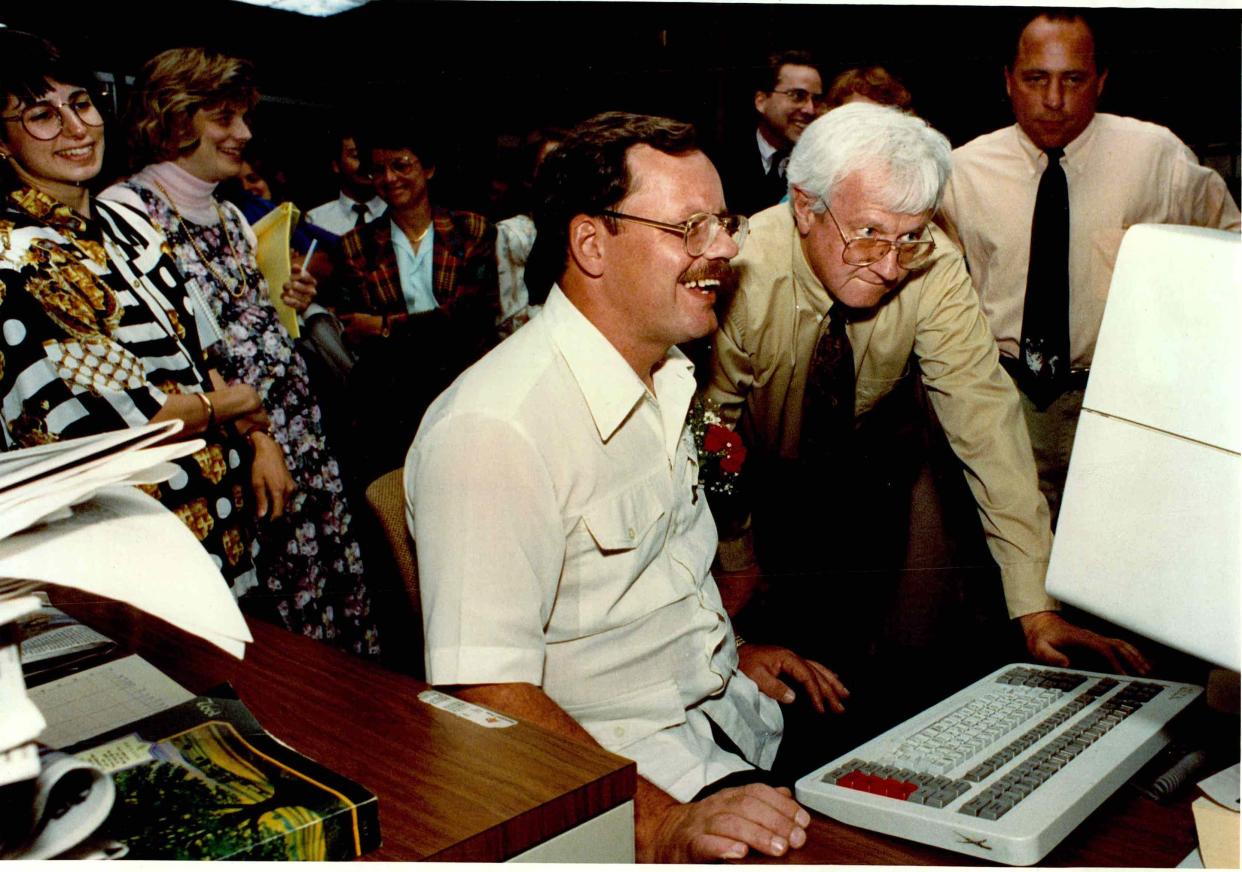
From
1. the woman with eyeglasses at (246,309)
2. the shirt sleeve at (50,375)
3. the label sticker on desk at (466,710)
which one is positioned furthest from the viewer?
the woman with eyeglasses at (246,309)

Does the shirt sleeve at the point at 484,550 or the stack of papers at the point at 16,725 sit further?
the shirt sleeve at the point at 484,550

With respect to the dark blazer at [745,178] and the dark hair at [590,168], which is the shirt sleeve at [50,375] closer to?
the dark hair at [590,168]

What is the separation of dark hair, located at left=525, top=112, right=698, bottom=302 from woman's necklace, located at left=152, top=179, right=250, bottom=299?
0.40 metres

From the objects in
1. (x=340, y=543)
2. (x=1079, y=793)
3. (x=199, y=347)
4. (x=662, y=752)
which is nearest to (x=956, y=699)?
(x=1079, y=793)

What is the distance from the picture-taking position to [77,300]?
3.90 ft

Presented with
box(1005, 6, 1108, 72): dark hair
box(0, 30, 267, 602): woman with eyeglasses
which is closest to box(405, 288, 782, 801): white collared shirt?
box(0, 30, 267, 602): woman with eyeglasses

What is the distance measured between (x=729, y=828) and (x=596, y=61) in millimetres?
944

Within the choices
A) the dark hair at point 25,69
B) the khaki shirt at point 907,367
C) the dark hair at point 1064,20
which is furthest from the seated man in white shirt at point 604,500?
the dark hair at point 25,69

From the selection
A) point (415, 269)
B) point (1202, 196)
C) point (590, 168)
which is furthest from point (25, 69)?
point (1202, 196)

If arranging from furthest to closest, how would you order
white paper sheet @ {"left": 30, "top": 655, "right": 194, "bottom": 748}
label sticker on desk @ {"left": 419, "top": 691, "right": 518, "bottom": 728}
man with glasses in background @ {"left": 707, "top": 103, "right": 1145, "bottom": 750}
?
man with glasses in background @ {"left": 707, "top": 103, "right": 1145, "bottom": 750}, label sticker on desk @ {"left": 419, "top": 691, "right": 518, "bottom": 728}, white paper sheet @ {"left": 30, "top": 655, "right": 194, "bottom": 748}

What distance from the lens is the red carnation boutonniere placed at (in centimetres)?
151

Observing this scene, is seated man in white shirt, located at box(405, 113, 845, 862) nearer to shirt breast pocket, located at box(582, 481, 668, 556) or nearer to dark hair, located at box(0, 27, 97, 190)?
shirt breast pocket, located at box(582, 481, 668, 556)

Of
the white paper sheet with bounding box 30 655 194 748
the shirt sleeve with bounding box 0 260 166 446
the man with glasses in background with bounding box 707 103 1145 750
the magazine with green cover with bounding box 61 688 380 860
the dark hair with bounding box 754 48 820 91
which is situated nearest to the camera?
the magazine with green cover with bounding box 61 688 380 860

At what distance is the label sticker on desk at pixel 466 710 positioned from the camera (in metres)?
0.96
